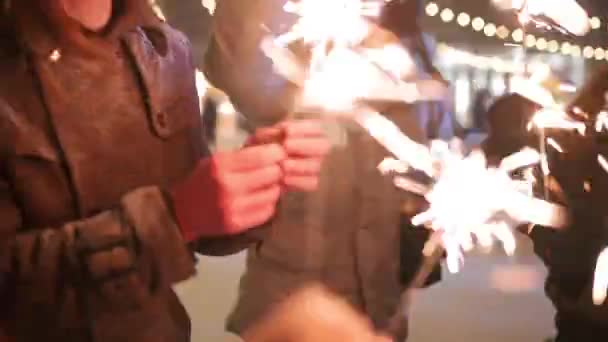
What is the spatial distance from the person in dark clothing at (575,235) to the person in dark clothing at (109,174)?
0.98ft

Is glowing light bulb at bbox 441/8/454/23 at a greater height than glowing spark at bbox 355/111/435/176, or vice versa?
glowing light bulb at bbox 441/8/454/23

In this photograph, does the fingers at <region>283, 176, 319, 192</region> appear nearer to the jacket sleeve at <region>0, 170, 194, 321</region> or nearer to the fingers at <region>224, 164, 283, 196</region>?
the fingers at <region>224, 164, 283, 196</region>

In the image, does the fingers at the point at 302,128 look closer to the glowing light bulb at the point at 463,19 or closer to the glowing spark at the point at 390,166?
the glowing spark at the point at 390,166

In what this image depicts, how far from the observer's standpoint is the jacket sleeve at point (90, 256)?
0.79 m

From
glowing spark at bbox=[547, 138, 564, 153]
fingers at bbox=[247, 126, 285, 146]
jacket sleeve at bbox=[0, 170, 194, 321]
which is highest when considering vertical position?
fingers at bbox=[247, 126, 285, 146]

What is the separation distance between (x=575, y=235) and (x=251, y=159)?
41cm

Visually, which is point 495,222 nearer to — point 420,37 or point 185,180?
point 420,37

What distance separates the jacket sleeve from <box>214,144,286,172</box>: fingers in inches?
2.9

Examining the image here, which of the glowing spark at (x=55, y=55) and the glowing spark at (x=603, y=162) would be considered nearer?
the glowing spark at (x=55, y=55)

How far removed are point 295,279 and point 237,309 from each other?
0.23ft

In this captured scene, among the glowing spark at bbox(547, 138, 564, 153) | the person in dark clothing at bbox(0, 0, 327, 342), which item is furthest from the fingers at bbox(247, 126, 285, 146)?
the glowing spark at bbox(547, 138, 564, 153)

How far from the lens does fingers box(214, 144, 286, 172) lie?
829 millimetres

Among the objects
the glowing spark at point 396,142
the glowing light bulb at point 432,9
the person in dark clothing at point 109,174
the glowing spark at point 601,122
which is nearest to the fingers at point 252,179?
the person in dark clothing at point 109,174

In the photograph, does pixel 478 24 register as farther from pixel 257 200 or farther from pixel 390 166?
pixel 257 200
